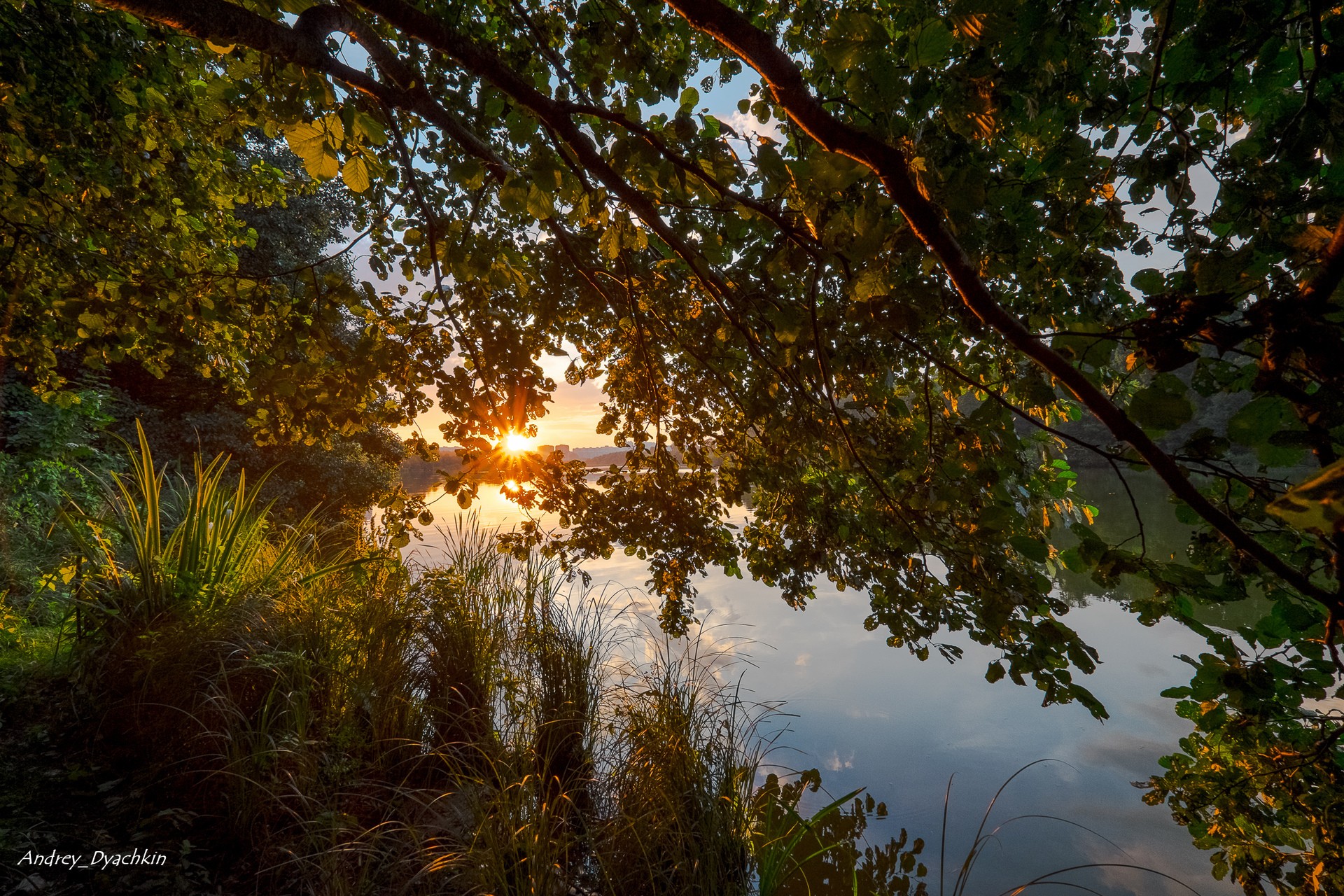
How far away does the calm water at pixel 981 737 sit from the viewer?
3.12m

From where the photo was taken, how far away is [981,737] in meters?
4.05

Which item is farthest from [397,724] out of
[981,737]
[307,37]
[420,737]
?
[981,737]

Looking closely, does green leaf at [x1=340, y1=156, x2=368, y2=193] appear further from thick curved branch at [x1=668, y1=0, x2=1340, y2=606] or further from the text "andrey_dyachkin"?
the text "andrey_dyachkin"

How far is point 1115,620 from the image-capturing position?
19.7 ft

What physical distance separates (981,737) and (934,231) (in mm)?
4733

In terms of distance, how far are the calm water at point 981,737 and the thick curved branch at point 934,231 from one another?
244 cm

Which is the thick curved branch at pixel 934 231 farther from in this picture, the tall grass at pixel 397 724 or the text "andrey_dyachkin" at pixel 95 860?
the text "andrey_dyachkin" at pixel 95 860

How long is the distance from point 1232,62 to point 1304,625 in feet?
3.95

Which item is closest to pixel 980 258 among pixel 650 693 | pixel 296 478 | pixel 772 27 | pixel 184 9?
pixel 772 27

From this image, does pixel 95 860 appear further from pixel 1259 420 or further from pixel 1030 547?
pixel 1259 420

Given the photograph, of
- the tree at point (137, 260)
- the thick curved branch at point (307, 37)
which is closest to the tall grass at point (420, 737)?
the tree at point (137, 260)

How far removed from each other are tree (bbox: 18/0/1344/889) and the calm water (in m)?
1.55

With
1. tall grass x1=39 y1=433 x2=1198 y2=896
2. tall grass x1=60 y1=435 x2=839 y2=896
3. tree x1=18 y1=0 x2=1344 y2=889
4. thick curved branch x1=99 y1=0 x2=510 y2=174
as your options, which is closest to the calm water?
tall grass x1=39 y1=433 x2=1198 y2=896

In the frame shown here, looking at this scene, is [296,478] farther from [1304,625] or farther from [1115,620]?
[1115,620]
